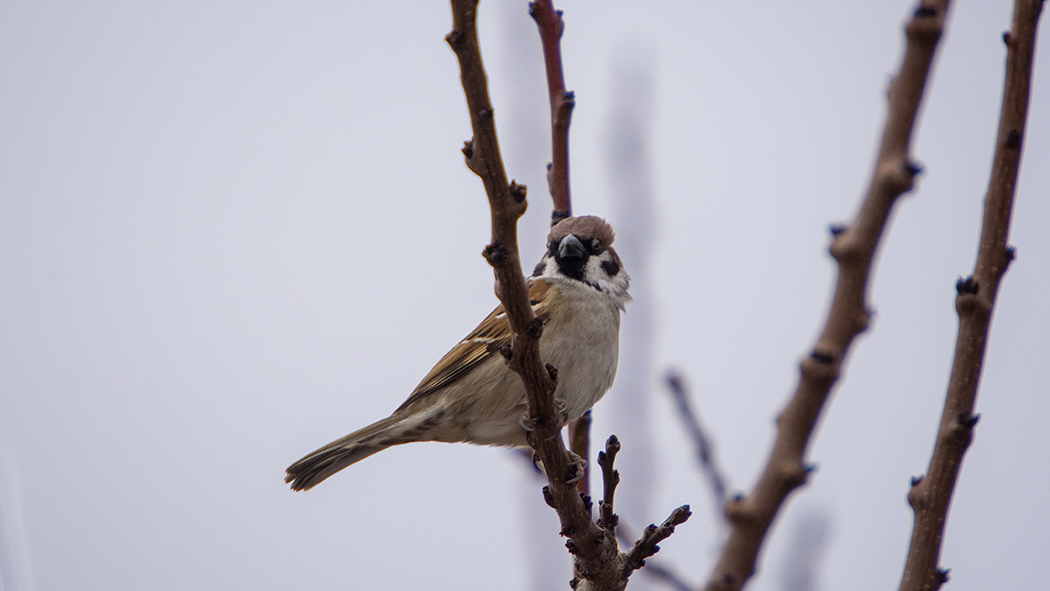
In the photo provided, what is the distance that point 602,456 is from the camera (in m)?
1.74

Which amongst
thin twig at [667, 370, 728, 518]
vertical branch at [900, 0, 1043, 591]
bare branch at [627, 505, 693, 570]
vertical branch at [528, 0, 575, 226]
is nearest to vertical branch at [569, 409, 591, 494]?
bare branch at [627, 505, 693, 570]

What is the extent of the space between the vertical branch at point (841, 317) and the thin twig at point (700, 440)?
0.40 m

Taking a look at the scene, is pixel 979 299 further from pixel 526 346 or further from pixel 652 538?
pixel 652 538

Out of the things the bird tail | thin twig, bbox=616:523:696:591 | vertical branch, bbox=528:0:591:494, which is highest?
vertical branch, bbox=528:0:591:494

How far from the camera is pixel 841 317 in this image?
2.94ft

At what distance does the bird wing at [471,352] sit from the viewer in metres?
3.01

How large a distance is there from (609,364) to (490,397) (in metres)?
0.48

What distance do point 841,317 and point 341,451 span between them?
228cm

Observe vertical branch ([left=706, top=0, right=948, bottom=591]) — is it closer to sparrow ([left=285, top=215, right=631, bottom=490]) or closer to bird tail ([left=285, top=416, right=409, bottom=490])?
sparrow ([left=285, top=215, right=631, bottom=490])

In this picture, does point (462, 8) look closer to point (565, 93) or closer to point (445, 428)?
point (565, 93)

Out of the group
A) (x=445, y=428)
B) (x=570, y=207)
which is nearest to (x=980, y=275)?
(x=570, y=207)

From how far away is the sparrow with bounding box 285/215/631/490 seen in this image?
2.86 m

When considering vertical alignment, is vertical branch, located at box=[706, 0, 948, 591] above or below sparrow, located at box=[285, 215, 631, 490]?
below

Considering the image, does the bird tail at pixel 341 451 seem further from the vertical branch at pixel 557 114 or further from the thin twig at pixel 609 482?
the thin twig at pixel 609 482
